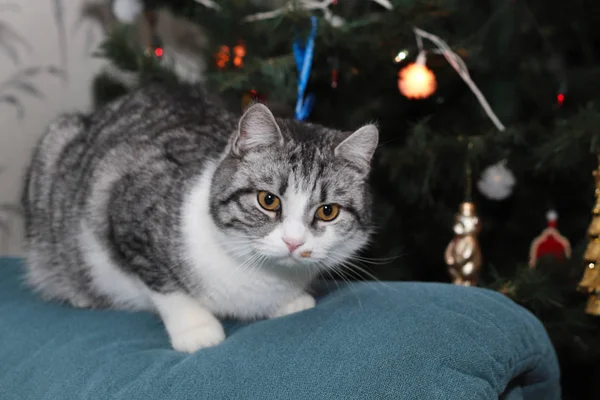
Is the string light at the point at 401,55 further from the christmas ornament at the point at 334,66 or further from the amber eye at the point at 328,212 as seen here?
the amber eye at the point at 328,212

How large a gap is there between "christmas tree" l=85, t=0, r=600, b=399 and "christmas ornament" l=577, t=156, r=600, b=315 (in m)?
0.06

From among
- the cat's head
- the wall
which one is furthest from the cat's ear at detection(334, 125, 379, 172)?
the wall

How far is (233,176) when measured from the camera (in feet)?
3.58

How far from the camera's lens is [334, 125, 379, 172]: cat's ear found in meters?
1.09

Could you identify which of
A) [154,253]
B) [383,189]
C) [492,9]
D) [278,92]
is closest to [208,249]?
[154,253]

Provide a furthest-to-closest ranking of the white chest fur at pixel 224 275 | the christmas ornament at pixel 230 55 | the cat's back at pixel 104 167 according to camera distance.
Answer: the christmas ornament at pixel 230 55 < the cat's back at pixel 104 167 < the white chest fur at pixel 224 275

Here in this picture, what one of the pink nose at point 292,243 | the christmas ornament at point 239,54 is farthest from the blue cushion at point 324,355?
the christmas ornament at point 239,54

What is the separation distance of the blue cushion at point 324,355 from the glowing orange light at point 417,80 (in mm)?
458

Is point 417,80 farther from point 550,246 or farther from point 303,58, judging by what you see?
point 550,246

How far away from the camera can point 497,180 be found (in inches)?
57.3

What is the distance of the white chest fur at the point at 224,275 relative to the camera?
1.10 metres

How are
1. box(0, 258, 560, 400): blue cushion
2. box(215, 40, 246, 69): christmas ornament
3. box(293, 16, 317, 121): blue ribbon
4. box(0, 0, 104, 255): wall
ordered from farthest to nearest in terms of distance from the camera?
box(0, 0, 104, 255): wall
box(215, 40, 246, 69): christmas ornament
box(293, 16, 317, 121): blue ribbon
box(0, 258, 560, 400): blue cushion

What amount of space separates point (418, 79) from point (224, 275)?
2.04 ft

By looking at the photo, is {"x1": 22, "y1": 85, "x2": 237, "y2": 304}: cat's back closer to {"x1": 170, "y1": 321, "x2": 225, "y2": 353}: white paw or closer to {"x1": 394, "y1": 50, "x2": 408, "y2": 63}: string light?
{"x1": 170, "y1": 321, "x2": 225, "y2": 353}: white paw
